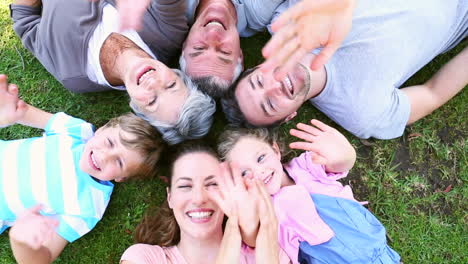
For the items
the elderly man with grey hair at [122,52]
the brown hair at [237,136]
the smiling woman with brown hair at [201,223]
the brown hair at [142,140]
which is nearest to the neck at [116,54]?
the elderly man with grey hair at [122,52]

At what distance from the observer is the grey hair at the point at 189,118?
10.2 ft

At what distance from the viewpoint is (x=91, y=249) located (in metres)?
3.61

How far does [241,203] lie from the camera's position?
2.75m

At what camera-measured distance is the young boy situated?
10.4 ft

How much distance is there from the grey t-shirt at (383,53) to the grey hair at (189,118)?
0.98 meters

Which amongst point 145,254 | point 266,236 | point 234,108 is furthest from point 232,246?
point 234,108

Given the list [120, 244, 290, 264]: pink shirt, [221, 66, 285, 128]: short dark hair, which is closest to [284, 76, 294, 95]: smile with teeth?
[221, 66, 285, 128]: short dark hair

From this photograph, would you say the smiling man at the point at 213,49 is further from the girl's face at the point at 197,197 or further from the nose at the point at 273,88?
the girl's face at the point at 197,197

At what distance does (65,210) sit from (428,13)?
3.29m

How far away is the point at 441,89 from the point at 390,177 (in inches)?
35.2

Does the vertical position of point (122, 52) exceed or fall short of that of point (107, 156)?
it exceeds it

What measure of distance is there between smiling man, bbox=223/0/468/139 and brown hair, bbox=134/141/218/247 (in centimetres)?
48

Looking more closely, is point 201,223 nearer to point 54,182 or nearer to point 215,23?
point 54,182

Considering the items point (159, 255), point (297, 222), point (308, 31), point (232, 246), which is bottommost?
point (159, 255)
